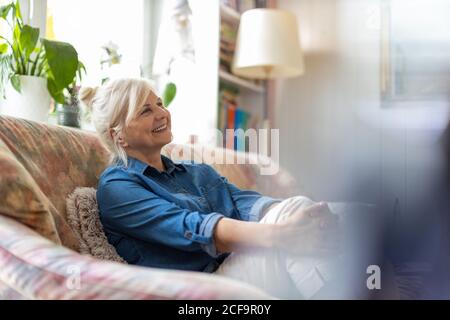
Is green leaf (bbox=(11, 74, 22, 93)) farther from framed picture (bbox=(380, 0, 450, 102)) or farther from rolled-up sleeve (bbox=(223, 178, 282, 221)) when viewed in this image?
framed picture (bbox=(380, 0, 450, 102))

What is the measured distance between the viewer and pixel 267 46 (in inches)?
63.1

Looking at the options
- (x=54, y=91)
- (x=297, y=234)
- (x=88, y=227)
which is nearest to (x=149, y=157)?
(x=88, y=227)

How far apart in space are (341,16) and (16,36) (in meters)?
0.60

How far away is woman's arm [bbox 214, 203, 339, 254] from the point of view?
62 centimetres

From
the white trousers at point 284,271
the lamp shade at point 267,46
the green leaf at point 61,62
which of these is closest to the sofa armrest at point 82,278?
the white trousers at point 284,271

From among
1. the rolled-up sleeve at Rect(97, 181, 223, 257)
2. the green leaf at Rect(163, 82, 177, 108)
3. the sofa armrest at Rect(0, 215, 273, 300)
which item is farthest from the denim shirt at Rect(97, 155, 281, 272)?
the green leaf at Rect(163, 82, 177, 108)

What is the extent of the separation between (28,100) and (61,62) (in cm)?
10

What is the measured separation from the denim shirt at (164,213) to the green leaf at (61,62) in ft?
1.00

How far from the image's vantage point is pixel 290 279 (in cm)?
64

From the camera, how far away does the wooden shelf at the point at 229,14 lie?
152 cm

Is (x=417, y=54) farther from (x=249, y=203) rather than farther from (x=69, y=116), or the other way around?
(x=69, y=116)

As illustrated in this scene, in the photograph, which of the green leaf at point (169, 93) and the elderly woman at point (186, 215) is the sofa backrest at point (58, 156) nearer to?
the elderly woman at point (186, 215)

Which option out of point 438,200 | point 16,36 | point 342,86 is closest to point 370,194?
point 438,200

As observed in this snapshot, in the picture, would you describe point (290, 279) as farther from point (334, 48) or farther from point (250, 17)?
point (250, 17)
